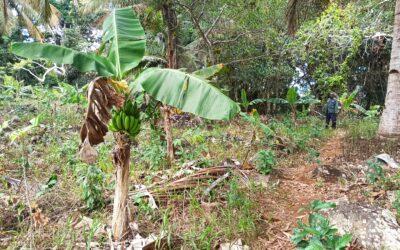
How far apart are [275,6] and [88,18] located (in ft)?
56.4

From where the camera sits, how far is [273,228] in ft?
12.7

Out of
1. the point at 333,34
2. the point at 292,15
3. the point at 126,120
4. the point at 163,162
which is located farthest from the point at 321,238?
the point at 333,34

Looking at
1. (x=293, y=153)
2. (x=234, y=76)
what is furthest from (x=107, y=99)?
(x=234, y=76)

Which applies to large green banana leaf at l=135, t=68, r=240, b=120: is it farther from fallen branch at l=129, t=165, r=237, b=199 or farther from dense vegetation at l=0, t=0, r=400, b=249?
fallen branch at l=129, t=165, r=237, b=199

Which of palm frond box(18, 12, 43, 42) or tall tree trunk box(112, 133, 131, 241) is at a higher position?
palm frond box(18, 12, 43, 42)

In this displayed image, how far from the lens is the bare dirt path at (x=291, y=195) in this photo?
12.3 ft

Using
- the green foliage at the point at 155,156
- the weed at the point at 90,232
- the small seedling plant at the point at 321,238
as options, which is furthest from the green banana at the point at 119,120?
the green foliage at the point at 155,156

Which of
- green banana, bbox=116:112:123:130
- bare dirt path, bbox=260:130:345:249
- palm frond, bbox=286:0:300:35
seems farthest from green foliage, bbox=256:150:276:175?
palm frond, bbox=286:0:300:35

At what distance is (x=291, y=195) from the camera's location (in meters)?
4.84

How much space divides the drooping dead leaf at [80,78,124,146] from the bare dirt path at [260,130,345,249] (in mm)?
2069

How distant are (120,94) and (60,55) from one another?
0.70 meters

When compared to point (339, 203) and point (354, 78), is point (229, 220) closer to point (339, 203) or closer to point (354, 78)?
point (339, 203)

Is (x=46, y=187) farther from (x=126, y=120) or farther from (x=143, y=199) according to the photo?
(x=126, y=120)

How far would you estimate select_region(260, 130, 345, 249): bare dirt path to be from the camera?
375 cm
